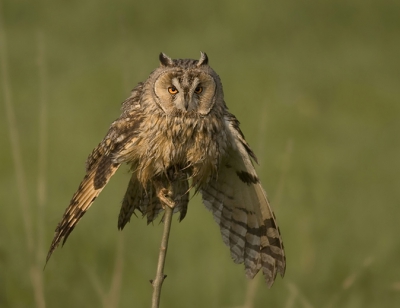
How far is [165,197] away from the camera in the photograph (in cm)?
379

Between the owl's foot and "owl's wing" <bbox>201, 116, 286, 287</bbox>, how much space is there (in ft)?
0.65

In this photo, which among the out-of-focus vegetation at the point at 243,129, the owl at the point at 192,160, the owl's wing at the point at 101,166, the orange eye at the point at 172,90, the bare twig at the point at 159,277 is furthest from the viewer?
the out-of-focus vegetation at the point at 243,129

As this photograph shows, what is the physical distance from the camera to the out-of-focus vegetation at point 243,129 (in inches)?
291

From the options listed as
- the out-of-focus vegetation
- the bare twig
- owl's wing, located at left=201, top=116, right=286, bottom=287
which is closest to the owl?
owl's wing, located at left=201, top=116, right=286, bottom=287

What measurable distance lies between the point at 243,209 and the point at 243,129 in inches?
222

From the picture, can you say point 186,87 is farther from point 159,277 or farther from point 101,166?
point 159,277

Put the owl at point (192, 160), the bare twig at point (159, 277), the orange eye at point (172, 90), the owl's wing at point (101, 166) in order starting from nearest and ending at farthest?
the bare twig at point (159, 277)
the owl's wing at point (101, 166)
the owl at point (192, 160)
the orange eye at point (172, 90)

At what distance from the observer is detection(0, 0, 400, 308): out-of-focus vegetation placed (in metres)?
7.39

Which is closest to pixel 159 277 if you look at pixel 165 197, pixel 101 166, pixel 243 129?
pixel 165 197

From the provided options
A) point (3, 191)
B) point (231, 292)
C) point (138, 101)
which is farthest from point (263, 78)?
point (138, 101)

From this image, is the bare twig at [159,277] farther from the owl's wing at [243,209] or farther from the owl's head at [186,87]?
the owl's head at [186,87]

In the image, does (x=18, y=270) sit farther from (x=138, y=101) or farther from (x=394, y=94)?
(x=394, y=94)

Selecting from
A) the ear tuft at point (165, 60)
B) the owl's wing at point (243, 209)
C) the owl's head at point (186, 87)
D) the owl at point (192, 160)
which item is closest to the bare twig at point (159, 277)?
the owl at point (192, 160)

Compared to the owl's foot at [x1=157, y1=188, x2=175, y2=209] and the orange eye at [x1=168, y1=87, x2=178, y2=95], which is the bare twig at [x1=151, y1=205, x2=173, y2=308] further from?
the orange eye at [x1=168, y1=87, x2=178, y2=95]
